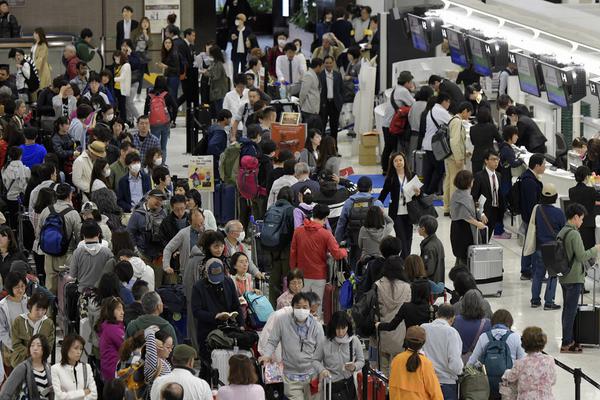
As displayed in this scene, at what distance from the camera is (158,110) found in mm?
20109

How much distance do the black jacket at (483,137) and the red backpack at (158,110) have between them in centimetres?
473

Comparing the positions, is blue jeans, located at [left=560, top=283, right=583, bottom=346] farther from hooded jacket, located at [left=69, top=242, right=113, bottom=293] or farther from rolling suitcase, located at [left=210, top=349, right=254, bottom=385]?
hooded jacket, located at [left=69, top=242, right=113, bottom=293]

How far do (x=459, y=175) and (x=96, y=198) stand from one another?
3.58 metres

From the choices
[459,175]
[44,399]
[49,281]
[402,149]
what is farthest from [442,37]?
[44,399]

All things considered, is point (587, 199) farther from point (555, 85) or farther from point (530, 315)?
point (555, 85)

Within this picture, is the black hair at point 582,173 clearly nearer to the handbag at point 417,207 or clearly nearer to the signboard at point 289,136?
the handbag at point 417,207

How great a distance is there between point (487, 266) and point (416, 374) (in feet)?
17.4

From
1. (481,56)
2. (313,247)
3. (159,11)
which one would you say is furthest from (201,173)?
(159,11)

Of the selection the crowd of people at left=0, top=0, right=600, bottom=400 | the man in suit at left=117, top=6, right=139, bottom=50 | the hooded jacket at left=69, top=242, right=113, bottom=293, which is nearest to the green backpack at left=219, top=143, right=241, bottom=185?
the crowd of people at left=0, top=0, right=600, bottom=400

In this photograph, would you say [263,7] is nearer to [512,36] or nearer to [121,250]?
[512,36]

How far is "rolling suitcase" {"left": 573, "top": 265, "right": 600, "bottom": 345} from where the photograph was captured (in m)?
13.4

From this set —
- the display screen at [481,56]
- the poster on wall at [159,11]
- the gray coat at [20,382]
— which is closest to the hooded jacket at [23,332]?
the gray coat at [20,382]

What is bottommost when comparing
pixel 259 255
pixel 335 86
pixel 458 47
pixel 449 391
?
pixel 259 255

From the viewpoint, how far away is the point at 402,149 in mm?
20078
